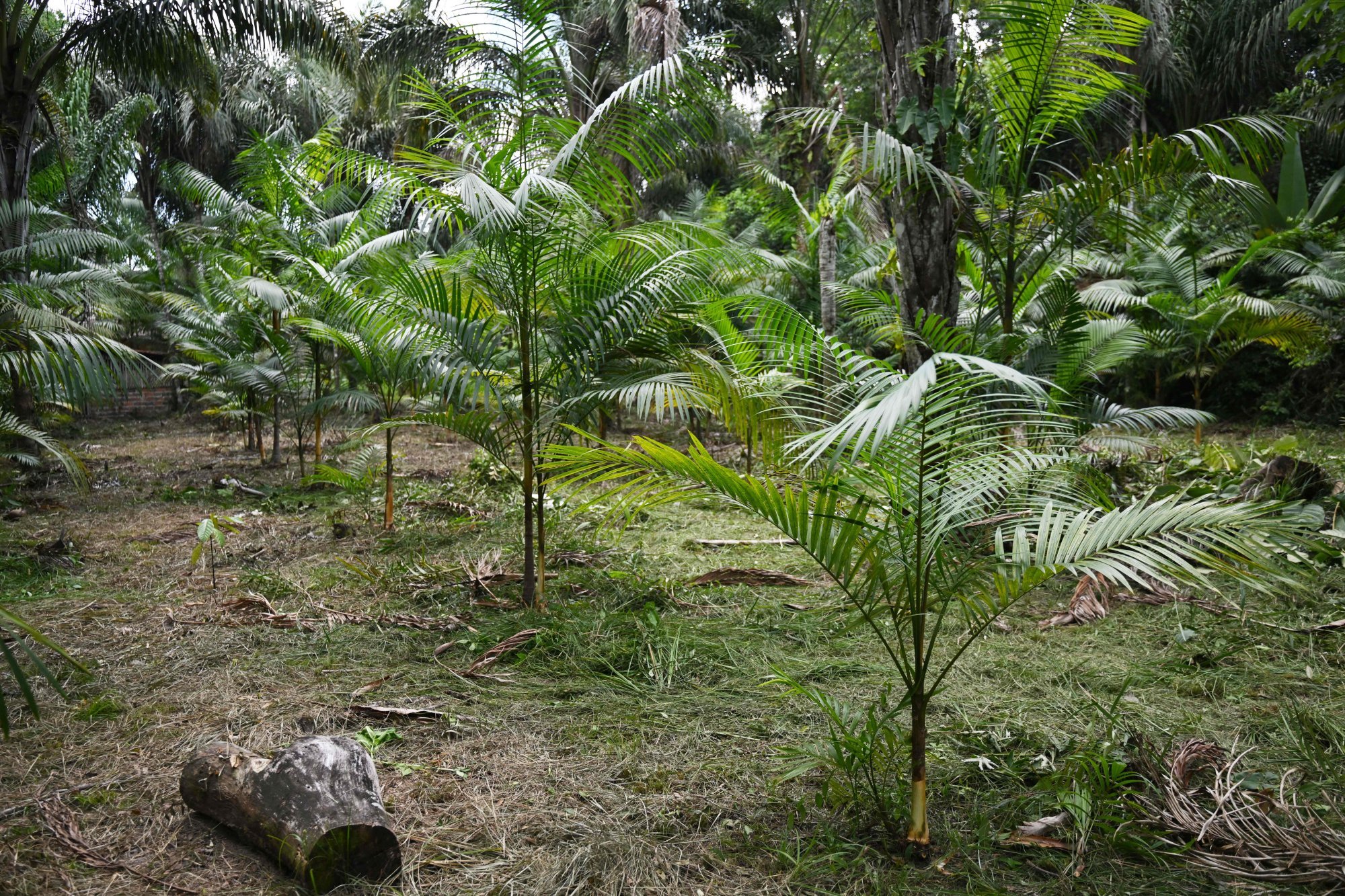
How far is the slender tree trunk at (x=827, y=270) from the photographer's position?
8906 mm

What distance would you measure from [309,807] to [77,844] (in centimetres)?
68

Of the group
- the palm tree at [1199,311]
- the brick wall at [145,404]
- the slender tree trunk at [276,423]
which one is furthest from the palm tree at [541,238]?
the brick wall at [145,404]

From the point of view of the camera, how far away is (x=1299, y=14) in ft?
9.37

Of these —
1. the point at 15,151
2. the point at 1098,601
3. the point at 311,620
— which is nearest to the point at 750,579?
the point at 1098,601

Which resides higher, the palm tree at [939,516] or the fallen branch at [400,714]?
the palm tree at [939,516]

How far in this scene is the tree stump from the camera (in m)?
2.01

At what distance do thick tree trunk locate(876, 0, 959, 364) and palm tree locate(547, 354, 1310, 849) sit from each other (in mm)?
2402

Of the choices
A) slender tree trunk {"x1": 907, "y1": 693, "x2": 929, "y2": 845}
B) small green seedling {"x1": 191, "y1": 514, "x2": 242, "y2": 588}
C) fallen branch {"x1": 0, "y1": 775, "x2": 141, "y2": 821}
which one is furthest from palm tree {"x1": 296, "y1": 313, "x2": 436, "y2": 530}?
slender tree trunk {"x1": 907, "y1": 693, "x2": 929, "y2": 845}

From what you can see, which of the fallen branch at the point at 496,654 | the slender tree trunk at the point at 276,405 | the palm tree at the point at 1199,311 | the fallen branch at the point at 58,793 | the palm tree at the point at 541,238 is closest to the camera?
the fallen branch at the point at 58,793

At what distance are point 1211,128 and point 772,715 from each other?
3462 mm

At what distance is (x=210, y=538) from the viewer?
4.41 metres

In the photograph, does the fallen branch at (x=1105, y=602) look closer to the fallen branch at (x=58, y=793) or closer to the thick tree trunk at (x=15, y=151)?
the fallen branch at (x=58, y=793)

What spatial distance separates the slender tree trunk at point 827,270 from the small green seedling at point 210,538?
19.8ft

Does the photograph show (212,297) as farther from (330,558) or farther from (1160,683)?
(1160,683)
